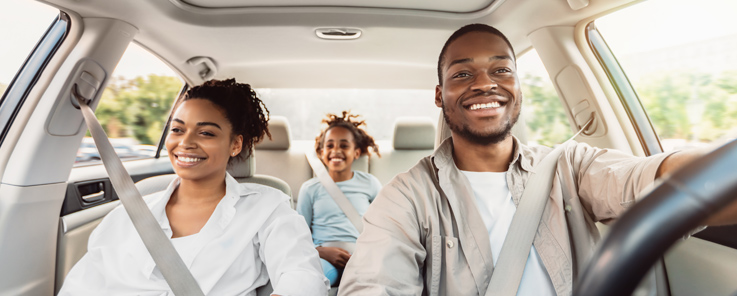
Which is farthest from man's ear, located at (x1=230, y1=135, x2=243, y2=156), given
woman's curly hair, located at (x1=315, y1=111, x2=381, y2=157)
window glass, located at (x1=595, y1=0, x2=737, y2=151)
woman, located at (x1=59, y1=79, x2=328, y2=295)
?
window glass, located at (x1=595, y1=0, x2=737, y2=151)

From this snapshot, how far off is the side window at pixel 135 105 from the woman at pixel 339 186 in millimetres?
999

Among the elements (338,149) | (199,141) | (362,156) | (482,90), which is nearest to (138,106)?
(199,141)

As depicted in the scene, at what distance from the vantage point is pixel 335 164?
2.84m

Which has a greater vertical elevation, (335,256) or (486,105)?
(486,105)

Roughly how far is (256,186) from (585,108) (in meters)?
1.50

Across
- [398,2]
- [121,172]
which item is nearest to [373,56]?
[398,2]

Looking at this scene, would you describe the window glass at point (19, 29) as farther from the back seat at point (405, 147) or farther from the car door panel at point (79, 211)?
the back seat at point (405, 147)

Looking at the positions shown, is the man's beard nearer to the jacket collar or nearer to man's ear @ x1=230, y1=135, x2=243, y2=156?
the jacket collar

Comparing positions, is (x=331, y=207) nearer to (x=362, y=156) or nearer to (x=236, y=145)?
(x=362, y=156)

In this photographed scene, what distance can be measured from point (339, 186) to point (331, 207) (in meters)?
0.20

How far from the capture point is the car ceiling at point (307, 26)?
1.78 m

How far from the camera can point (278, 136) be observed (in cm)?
328

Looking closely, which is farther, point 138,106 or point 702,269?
point 138,106

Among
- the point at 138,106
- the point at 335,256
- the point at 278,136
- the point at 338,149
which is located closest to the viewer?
the point at 335,256
